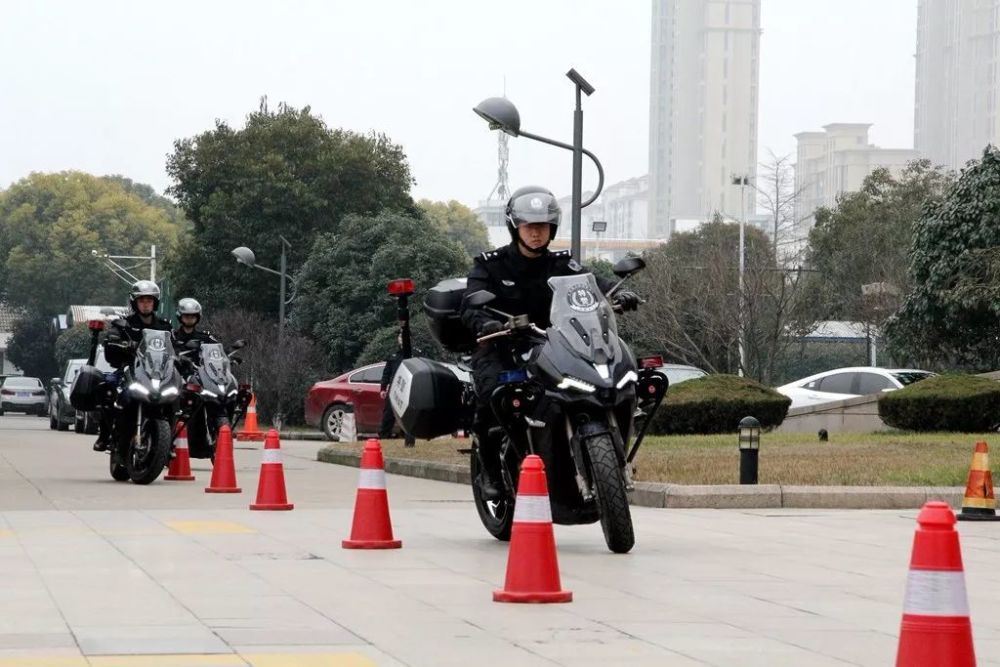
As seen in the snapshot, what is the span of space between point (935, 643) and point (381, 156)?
64.0 m

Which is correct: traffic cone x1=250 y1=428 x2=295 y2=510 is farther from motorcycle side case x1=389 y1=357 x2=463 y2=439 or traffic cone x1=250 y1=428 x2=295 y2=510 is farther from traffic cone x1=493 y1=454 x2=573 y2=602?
traffic cone x1=493 y1=454 x2=573 y2=602

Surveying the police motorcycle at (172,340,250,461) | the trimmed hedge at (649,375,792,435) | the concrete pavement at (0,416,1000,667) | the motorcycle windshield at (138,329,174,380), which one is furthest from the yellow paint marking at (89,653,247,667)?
the trimmed hedge at (649,375,792,435)

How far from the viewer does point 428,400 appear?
11273 mm

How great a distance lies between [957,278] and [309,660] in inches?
1284

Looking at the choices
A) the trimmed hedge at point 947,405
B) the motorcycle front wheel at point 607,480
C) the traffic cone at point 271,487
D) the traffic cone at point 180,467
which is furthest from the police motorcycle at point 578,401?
the trimmed hedge at point 947,405

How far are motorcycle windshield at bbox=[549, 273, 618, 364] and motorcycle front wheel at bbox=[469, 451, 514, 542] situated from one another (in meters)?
1.17

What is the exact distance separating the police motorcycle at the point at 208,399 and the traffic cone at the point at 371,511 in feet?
26.5

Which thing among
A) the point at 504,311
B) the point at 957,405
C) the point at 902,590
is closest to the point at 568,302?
the point at 504,311

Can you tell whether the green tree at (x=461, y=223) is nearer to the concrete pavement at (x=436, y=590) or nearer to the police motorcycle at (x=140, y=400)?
the police motorcycle at (x=140, y=400)

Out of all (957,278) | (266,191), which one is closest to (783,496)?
(957,278)

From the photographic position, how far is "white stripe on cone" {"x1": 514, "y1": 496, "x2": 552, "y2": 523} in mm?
8406

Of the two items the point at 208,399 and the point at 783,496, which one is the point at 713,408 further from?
the point at 783,496

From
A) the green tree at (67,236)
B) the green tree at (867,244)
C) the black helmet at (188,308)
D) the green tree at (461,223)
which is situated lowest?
the black helmet at (188,308)

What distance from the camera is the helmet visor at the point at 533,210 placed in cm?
1103
